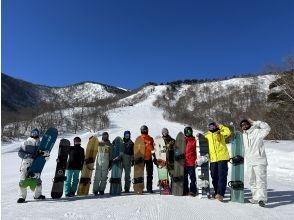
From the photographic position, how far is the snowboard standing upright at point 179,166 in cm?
854

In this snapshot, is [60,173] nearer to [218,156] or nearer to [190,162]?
[190,162]

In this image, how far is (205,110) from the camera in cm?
A: 12962

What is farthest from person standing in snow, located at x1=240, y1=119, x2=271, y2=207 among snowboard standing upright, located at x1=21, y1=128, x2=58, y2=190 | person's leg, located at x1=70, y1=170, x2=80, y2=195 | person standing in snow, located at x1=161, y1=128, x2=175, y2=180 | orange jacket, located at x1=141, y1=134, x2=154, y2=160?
snowboard standing upright, located at x1=21, y1=128, x2=58, y2=190

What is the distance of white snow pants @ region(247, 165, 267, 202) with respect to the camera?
7.43 meters

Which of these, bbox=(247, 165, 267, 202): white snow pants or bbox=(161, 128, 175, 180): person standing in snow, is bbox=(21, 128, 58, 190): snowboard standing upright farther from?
bbox=(247, 165, 267, 202): white snow pants

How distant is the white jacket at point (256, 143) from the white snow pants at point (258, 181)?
13cm

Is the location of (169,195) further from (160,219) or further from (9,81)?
(9,81)

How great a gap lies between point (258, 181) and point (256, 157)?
1.67 feet

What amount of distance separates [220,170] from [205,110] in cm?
12317

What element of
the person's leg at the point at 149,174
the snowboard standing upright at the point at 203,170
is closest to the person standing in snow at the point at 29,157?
the person's leg at the point at 149,174

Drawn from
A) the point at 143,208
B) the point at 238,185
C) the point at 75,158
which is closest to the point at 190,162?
the point at 238,185

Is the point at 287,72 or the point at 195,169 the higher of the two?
the point at 287,72

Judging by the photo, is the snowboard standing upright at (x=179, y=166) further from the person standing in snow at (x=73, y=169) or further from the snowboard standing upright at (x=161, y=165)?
the person standing in snow at (x=73, y=169)

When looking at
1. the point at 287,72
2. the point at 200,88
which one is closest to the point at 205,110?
the point at 200,88
